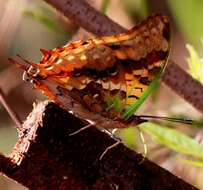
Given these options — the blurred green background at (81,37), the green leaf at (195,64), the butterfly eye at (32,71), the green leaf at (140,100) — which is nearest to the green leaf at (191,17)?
the blurred green background at (81,37)

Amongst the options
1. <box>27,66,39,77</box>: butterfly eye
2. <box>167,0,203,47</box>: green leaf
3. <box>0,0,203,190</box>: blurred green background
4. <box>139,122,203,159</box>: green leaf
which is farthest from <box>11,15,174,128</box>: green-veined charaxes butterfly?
<box>167,0,203,47</box>: green leaf

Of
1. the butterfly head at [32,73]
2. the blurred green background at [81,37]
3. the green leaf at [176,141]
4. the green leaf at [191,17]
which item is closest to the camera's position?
the butterfly head at [32,73]

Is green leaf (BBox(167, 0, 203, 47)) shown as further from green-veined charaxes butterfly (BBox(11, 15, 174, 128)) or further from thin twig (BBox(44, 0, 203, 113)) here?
green-veined charaxes butterfly (BBox(11, 15, 174, 128))

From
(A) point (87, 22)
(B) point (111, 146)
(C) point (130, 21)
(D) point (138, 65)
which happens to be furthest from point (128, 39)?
(C) point (130, 21)

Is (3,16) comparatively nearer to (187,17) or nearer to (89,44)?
(187,17)

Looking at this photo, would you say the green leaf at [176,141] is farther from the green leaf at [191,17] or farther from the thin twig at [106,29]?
the green leaf at [191,17]

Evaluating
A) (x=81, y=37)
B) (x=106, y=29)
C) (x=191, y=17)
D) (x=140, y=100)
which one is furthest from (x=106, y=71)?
(x=191, y=17)
